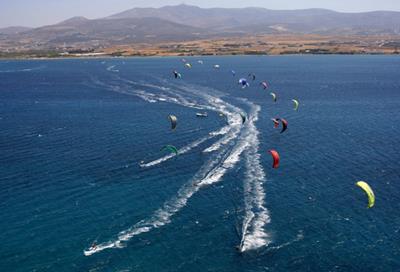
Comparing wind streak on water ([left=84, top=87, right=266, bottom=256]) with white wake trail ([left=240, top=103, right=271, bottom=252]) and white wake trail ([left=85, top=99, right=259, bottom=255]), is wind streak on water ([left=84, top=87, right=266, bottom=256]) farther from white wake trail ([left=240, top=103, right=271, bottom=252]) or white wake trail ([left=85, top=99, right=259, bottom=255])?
white wake trail ([left=240, top=103, right=271, bottom=252])

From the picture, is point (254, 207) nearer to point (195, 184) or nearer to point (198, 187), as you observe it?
point (198, 187)

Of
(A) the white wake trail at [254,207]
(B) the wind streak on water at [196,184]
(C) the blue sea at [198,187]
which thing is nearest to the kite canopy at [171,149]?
(C) the blue sea at [198,187]

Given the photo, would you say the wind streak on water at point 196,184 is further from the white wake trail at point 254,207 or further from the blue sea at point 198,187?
the white wake trail at point 254,207

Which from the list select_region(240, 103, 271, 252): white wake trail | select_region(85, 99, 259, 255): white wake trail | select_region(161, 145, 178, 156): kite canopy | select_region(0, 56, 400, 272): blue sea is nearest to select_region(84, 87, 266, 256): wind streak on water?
select_region(85, 99, 259, 255): white wake trail

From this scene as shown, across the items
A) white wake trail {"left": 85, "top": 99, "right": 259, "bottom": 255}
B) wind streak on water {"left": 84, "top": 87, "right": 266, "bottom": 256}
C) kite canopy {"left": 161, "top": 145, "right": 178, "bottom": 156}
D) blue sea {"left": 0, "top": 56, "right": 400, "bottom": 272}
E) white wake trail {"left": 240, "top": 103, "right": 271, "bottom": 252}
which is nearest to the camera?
blue sea {"left": 0, "top": 56, "right": 400, "bottom": 272}

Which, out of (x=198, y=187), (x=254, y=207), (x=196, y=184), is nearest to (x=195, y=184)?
(x=196, y=184)

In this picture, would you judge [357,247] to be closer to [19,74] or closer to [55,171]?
[55,171]

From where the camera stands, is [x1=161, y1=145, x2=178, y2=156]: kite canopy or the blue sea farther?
[x1=161, y1=145, x2=178, y2=156]: kite canopy
